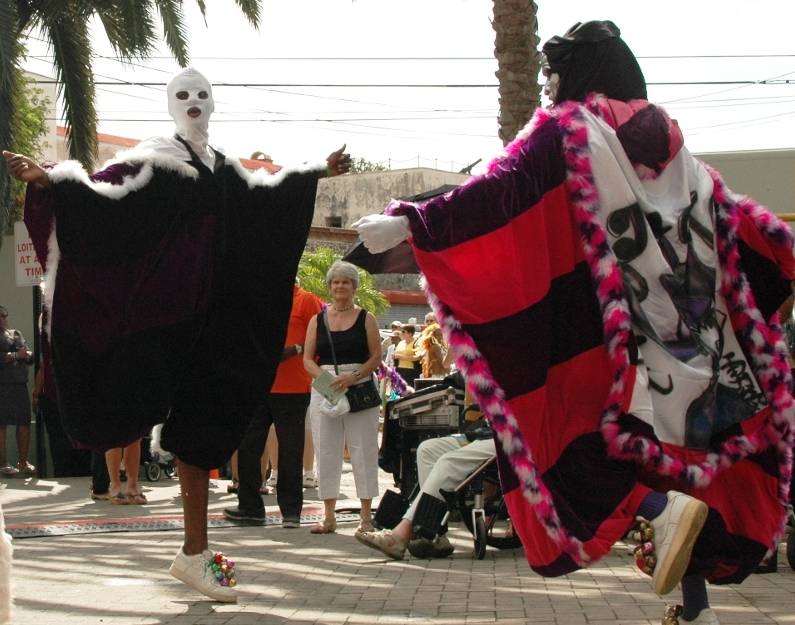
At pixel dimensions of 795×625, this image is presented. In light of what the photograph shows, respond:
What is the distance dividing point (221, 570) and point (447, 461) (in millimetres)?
1970

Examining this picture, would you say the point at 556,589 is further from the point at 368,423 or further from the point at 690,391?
the point at 368,423

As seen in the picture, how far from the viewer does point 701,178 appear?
442 centimetres

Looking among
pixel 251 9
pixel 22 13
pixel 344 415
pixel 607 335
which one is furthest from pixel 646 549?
pixel 22 13

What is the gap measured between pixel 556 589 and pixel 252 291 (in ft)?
7.23

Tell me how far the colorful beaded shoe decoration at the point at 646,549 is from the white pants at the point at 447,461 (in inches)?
111

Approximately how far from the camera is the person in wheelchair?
6059 mm

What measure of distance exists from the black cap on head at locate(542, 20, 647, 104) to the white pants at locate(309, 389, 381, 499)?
475 cm

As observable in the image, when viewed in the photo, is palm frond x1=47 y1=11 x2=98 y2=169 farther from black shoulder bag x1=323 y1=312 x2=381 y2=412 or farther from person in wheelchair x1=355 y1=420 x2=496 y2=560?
person in wheelchair x1=355 y1=420 x2=496 y2=560

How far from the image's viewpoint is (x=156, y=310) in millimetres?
5539

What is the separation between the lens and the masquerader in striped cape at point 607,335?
4.05m

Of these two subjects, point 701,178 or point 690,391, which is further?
point 701,178

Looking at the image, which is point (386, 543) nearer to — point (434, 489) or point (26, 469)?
point (434, 489)

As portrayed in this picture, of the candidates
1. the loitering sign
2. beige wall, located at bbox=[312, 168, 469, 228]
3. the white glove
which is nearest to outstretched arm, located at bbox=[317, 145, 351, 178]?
the white glove

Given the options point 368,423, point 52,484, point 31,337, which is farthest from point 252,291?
point 31,337
